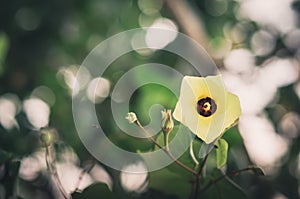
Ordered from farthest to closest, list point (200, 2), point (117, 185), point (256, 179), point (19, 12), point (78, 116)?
1. point (200, 2)
2. point (19, 12)
3. point (78, 116)
4. point (256, 179)
5. point (117, 185)

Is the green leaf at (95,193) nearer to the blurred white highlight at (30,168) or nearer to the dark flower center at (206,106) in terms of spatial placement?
the dark flower center at (206,106)

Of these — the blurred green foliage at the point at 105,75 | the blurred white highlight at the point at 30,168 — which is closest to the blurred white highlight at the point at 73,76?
the blurred green foliage at the point at 105,75

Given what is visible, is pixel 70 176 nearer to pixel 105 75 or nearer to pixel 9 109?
pixel 9 109

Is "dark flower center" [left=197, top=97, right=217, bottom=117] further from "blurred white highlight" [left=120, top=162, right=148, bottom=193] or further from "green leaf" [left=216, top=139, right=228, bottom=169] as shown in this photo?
"blurred white highlight" [left=120, top=162, right=148, bottom=193]

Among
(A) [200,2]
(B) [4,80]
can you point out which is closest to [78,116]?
(B) [4,80]

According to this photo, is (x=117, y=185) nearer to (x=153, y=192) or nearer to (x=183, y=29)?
(x=153, y=192)

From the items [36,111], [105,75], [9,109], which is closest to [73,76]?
[105,75]
